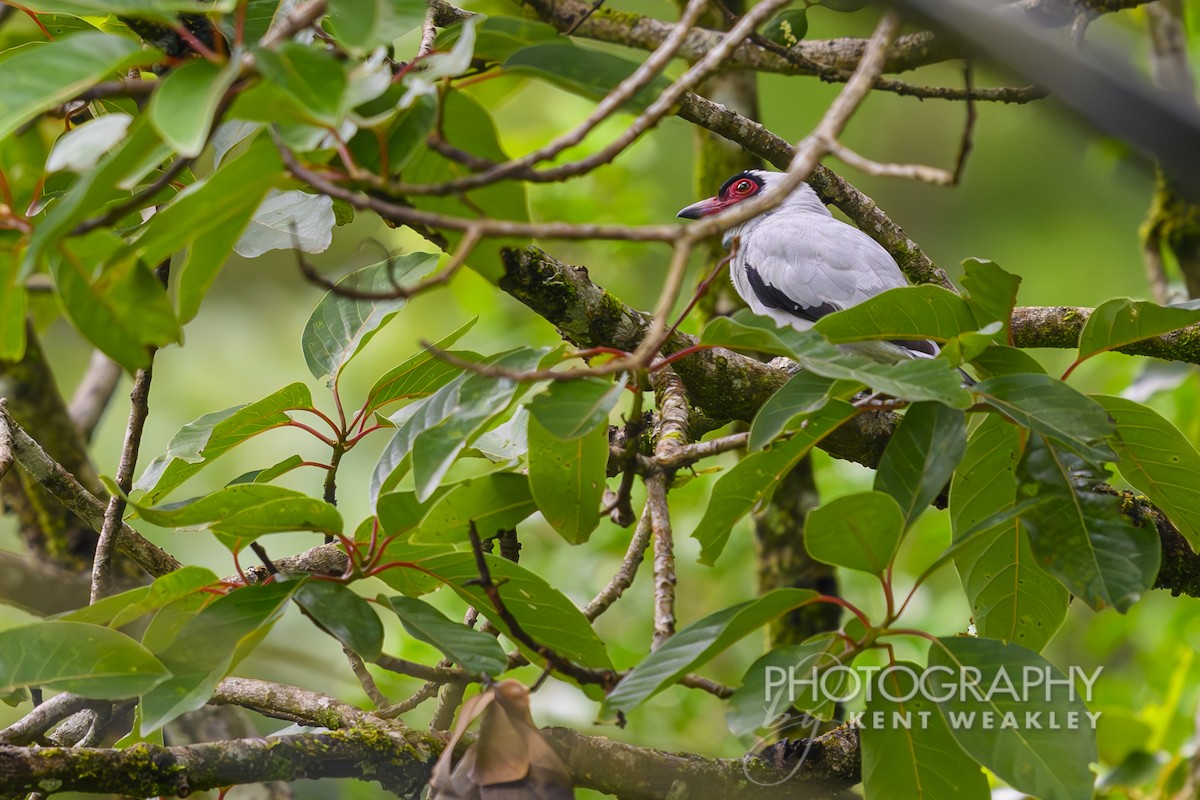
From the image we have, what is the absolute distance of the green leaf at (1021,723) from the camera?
4.52 feet

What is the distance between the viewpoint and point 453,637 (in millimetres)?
1478

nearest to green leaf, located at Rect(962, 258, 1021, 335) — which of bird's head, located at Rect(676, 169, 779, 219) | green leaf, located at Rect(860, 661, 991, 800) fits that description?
green leaf, located at Rect(860, 661, 991, 800)

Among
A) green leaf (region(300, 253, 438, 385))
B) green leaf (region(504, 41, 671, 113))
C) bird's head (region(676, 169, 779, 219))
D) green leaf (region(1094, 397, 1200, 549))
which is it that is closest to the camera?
green leaf (region(504, 41, 671, 113))

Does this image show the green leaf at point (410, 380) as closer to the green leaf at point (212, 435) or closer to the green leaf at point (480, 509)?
the green leaf at point (212, 435)

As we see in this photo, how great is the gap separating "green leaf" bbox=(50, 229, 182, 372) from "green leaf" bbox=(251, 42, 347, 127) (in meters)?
0.28

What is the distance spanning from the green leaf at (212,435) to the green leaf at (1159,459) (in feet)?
4.53

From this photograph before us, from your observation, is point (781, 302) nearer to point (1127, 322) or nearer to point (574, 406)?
point (1127, 322)

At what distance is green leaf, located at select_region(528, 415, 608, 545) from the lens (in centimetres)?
145

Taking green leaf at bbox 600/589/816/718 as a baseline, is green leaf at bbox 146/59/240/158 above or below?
above

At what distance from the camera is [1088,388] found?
5.50 m

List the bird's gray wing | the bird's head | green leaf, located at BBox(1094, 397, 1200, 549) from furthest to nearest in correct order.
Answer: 1. the bird's head
2. the bird's gray wing
3. green leaf, located at BBox(1094, 397, 1200, 549)

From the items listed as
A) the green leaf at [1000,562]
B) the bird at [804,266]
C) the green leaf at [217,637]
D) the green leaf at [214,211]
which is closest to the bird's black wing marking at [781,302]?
the bird at [804,266]

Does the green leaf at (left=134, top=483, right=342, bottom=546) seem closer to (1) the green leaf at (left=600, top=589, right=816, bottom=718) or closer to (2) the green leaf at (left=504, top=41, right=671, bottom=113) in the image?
(1) the green leaf at (left=600, top=589, right=816, bottom=718)

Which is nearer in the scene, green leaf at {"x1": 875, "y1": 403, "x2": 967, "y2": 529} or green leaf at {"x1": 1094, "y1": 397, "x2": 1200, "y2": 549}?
green leaf at {"x1": 875, "y1": 403, "x2": 967, "y2": 529}
